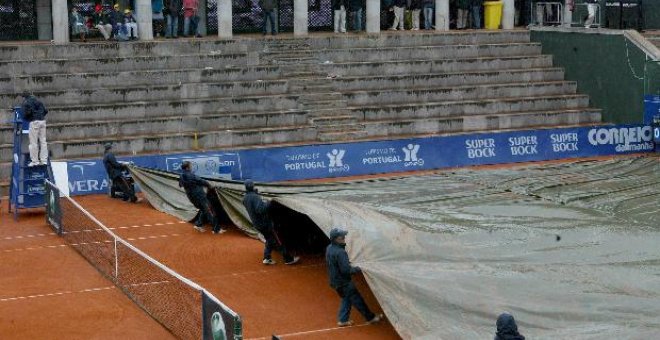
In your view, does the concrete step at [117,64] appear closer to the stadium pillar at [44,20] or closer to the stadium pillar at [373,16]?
the stadium pillar at [44,20]

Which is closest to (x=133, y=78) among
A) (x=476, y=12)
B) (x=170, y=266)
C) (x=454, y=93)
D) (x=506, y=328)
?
(x=454, y=93)

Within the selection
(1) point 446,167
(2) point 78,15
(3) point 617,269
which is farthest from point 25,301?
(2) point 78,15

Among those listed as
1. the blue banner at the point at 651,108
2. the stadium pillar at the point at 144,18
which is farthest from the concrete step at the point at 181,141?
the blue banner at the point at 651,108

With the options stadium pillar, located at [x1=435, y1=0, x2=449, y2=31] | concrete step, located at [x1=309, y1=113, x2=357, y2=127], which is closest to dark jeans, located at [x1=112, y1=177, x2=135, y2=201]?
concrete step, located at [x1=309, y1=113, x2=357, y2=127]

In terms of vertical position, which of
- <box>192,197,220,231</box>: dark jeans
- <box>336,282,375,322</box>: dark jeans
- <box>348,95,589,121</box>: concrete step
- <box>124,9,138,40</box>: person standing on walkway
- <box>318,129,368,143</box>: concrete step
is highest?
<box>124,9,138,40</box>: person standing on walkway

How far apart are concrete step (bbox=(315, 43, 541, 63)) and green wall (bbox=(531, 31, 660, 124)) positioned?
1.20 meters

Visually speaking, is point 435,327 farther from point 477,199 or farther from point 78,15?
point 78,15

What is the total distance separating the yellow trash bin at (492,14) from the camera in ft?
150

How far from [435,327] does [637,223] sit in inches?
215

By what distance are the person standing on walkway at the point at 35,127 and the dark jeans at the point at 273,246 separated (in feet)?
27.5

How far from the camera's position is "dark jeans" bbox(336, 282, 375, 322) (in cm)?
1802

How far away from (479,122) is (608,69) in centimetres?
579

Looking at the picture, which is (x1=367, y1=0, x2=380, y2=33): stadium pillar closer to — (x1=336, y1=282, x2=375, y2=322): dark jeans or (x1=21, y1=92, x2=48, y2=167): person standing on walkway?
(x1=21, y1=92, x2=48, y2=167): person standing on walkway

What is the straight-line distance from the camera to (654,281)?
17.0 meters
